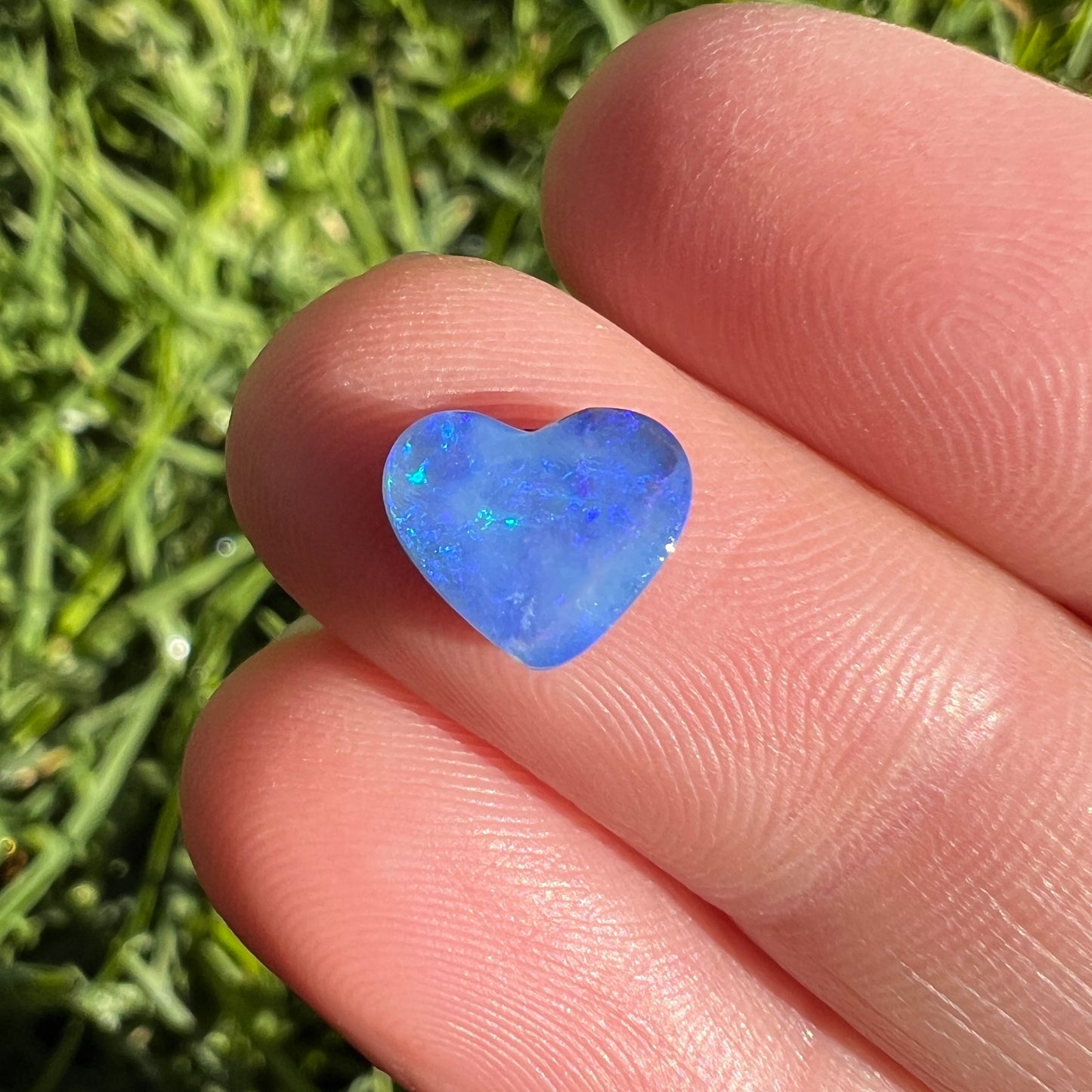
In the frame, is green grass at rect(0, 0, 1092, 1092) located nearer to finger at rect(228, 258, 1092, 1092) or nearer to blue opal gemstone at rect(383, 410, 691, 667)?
finger at rect(228, 258, 1092, 1092)

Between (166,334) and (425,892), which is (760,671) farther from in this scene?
(166,334)

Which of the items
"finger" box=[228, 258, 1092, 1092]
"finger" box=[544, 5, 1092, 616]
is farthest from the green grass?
"finger" box=[544, 5, 1092, 616]

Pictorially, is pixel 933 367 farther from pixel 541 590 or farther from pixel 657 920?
pixel 657 920

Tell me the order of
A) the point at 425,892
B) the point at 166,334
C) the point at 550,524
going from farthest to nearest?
the point at 166,334
the point at 425,892
the point at 550,524

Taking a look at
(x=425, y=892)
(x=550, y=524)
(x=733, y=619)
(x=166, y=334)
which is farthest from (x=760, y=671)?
(x=166, y=334)

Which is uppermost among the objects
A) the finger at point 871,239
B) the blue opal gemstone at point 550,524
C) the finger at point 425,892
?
the finger at point 871,239

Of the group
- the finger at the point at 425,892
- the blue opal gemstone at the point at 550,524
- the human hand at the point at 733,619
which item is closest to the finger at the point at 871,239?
the human hand at the point at 733,619

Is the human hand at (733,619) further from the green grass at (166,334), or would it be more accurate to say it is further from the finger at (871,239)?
the green grass at (166,334)
